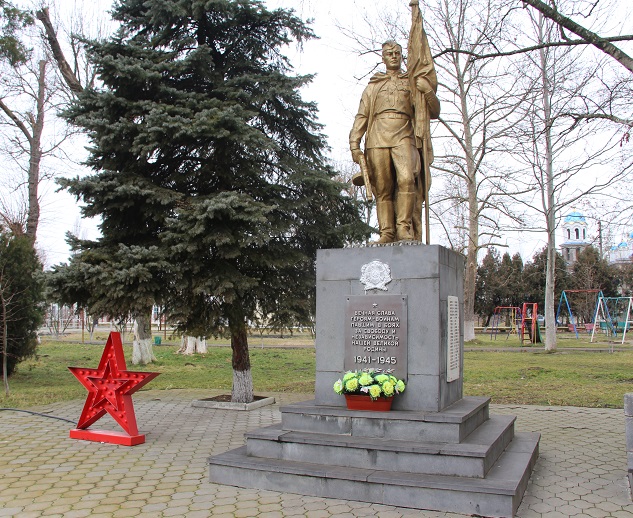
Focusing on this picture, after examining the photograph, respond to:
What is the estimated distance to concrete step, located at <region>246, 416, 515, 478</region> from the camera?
4.40 metres

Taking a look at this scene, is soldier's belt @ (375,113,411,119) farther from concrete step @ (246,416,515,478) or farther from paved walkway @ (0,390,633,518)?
paved walkway @ (0,390,633,518)

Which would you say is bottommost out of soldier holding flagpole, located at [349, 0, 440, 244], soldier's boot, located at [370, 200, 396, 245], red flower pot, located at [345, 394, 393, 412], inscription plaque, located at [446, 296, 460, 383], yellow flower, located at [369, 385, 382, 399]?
red flower pot, located at [345, 394, 393, 412]

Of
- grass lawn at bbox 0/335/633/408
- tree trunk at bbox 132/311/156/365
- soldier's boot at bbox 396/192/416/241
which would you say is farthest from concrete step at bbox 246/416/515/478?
tree trunk at bbox 132/311/156/365

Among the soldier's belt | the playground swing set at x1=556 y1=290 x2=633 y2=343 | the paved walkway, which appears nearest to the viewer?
the paved walkway

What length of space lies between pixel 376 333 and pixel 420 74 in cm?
270

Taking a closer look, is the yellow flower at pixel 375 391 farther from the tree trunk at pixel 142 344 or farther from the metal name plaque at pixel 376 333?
the tree trunk at pixel 142 344

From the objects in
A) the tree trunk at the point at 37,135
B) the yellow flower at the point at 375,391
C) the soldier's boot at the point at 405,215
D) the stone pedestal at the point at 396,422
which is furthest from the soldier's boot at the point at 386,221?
the tree trunk at the point at 37,135

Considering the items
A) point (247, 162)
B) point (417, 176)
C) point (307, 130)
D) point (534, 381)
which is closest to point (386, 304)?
point (417, 176)

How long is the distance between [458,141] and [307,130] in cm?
1246

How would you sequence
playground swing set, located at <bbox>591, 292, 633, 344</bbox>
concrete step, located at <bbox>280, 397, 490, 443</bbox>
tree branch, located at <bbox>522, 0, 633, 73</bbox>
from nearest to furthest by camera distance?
concrete step, located at <bbox>280, 397, 490, 443</bbox> < tree branch, located at <bbox>522, 0, 633, 73</bbox> < playground swing set, located at <bbox>591, 292, 633, 344</bbox>

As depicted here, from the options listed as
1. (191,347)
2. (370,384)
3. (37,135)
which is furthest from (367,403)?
(37,135)

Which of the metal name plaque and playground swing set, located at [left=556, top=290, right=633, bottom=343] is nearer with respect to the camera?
the metal name plaque

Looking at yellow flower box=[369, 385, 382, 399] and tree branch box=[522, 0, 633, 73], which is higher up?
tree branch box=[522, 0, 633, 73]

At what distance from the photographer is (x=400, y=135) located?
5996mm
